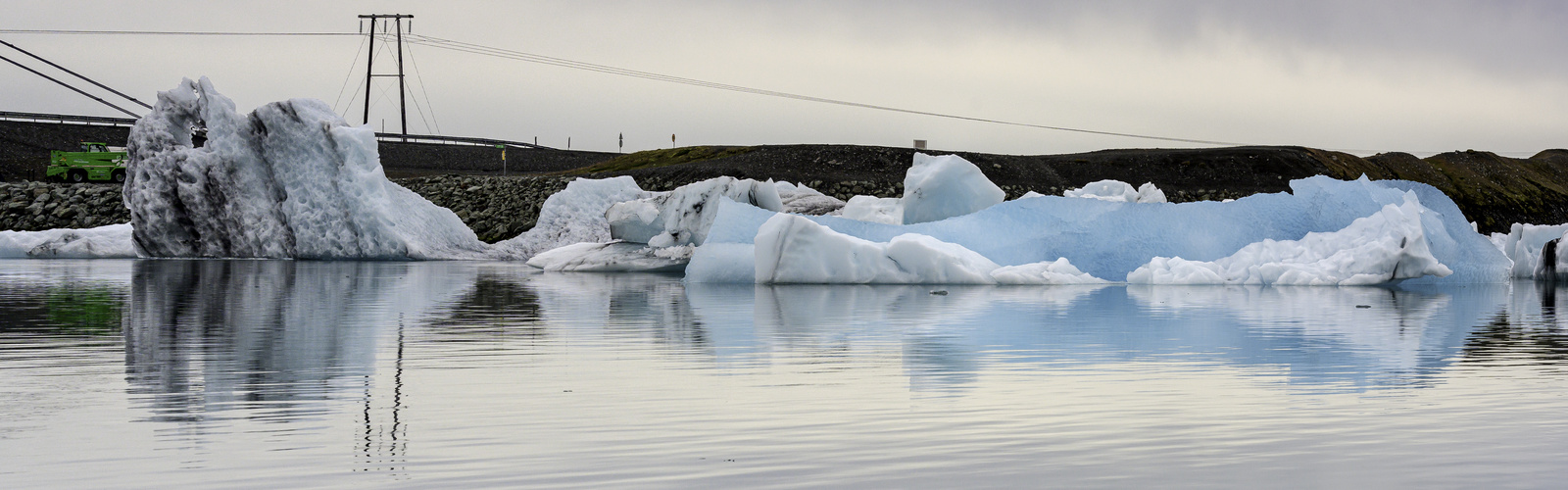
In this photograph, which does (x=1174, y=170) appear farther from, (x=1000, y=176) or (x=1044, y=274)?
(x=1044, y=274)

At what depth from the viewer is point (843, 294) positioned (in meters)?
12.5

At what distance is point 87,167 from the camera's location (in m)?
41.5

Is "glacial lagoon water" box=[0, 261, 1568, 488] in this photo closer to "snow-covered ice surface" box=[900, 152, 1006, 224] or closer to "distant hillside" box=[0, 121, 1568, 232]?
"snow-covered ice surface" box=[900, 152, 1006, 224]

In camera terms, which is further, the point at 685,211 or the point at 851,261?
the point at 685,211

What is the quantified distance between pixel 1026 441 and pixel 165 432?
9.03ft

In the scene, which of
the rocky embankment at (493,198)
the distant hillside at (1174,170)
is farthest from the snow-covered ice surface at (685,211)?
the distant hillside at (1174,170)

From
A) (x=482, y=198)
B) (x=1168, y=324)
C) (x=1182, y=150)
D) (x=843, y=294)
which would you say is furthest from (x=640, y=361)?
(x=1182, y=150)

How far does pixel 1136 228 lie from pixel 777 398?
38.8 ft

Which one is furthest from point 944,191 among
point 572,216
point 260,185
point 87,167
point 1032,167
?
point 87,167

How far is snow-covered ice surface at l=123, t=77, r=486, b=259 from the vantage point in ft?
76.4

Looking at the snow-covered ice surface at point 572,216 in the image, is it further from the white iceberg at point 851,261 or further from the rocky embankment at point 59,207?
the rocky embankment at point 59,207

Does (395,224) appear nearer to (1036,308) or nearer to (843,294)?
→ (843,294)

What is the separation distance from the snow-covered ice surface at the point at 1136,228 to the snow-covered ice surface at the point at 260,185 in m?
10.2

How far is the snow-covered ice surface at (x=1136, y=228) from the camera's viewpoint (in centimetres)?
1575
